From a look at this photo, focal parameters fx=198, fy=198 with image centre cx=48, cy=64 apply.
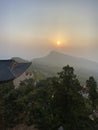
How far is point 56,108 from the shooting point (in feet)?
34.4

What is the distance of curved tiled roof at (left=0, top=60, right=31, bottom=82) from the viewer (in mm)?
19044

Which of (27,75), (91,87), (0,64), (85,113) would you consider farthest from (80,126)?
(27,75)

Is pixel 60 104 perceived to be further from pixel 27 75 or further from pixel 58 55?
pixel 58 55

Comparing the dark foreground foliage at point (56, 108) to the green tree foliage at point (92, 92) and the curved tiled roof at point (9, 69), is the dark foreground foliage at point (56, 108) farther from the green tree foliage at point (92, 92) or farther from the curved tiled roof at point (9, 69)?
the curved tiled roof at point (9, 69)

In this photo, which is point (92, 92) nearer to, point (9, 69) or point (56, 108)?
point (56, 108)

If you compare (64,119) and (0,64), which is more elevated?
(0,64)

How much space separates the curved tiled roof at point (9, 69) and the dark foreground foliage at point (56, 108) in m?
7.28

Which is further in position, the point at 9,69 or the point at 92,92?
the point at 9,69

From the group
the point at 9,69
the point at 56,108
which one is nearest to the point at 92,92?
the point at 56,108

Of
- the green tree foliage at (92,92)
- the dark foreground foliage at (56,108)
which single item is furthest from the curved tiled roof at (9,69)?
the green tree foliage at (92,92)

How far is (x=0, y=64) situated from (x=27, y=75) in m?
4.99

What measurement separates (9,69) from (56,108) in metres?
11.5

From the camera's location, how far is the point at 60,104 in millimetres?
10484

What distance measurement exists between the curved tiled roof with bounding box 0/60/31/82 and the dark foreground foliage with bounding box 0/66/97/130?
7.28 m
